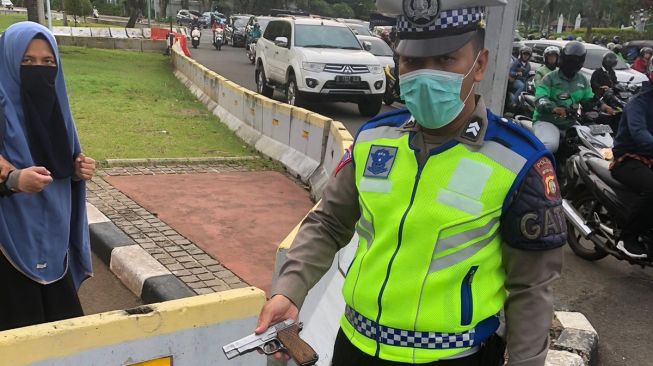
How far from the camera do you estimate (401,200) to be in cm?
162

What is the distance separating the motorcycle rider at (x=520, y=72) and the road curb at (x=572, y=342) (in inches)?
399

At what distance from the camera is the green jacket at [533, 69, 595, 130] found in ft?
23.7

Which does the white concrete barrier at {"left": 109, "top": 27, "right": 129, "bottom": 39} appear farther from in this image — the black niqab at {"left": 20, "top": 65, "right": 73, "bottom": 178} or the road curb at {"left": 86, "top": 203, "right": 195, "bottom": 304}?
the black niqab at {"left": 20, "top": 65, "right": 73, "bottom": 178}

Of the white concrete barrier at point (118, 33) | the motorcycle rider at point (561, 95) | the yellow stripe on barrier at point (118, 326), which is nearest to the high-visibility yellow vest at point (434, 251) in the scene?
the yellow stripe on barrier at point (118, 326)

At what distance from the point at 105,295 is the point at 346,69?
906 cm

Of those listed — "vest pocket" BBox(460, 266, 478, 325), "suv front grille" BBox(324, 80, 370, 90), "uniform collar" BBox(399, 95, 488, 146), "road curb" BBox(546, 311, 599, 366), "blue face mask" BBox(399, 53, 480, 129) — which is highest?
"blue face mask" BBox(399, 53, 480, 129)

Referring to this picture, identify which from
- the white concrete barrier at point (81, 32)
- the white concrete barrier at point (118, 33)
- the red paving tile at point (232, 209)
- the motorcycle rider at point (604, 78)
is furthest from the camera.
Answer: the white concrete barrier at point (118, 33)

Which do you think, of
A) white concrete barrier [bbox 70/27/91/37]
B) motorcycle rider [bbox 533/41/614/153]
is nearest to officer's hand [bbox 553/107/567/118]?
motorcycle rider [bbox 533/41/614/153]

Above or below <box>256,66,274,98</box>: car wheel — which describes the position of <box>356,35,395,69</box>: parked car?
above

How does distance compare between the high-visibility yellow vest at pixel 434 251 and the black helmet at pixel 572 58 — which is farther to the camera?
the black helmet at pixel 572 58

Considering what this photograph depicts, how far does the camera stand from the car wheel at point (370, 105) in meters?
13.2

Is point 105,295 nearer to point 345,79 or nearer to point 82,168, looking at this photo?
point 82,168

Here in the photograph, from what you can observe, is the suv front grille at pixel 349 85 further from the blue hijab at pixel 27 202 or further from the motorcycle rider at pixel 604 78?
the blue hijab at pixel 27 202

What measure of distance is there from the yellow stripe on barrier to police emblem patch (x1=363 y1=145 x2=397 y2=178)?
3.98 ft
